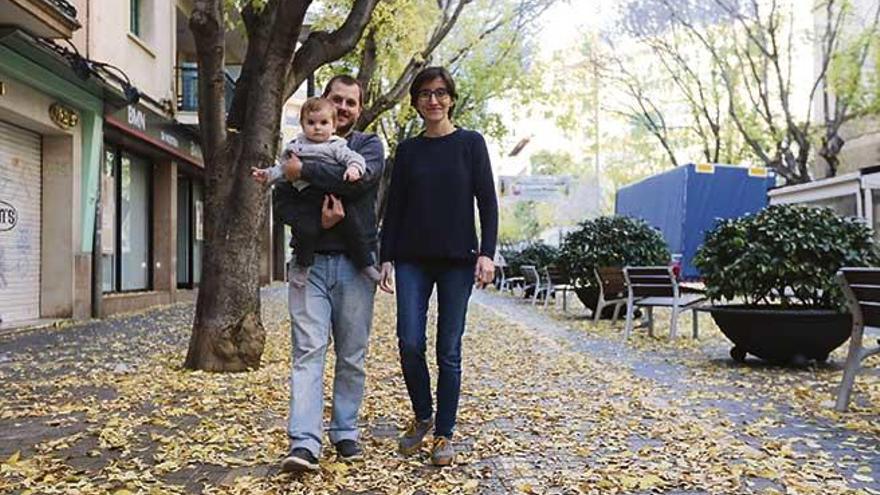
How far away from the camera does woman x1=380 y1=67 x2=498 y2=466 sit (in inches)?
177

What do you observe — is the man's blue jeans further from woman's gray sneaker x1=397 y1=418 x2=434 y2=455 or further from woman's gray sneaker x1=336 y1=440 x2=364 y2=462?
woman's gray sneaker x1=397 y1=418 x2=434 y2=455

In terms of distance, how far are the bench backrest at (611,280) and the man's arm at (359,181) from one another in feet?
31.2

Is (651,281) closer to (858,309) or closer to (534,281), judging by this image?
(858,309)

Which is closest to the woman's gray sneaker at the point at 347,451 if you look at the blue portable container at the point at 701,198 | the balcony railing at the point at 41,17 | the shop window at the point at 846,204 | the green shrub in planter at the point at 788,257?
the green shrub in planter at the point at 788,257

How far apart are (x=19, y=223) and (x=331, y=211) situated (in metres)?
11.1

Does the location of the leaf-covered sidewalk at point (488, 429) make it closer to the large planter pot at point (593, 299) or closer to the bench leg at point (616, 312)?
the bench leg at point (616, 312)

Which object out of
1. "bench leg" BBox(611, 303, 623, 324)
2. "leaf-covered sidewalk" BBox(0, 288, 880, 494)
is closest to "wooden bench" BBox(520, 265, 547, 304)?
"bench leg" BBox(611, 303, 623, 324)

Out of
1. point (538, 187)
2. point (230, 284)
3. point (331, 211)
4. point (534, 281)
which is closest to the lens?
point (331, 211)

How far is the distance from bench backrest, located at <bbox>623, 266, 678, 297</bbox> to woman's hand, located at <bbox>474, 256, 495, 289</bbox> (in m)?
7.08

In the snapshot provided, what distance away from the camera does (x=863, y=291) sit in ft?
19.7

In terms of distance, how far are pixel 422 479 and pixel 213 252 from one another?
13.9 feet

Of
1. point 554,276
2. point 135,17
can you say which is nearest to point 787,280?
point 554,276

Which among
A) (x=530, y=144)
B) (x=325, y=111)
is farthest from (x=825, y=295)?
(x=530, y=144)

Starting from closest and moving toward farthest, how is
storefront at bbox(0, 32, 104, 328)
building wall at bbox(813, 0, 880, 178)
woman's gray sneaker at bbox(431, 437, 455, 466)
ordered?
woman's gray sneaker at bbox(431, 437, 455, 466)
storefront at bbox(0, 32, 104, 328)
building wall at bbox(813, 0, 880, 178)
